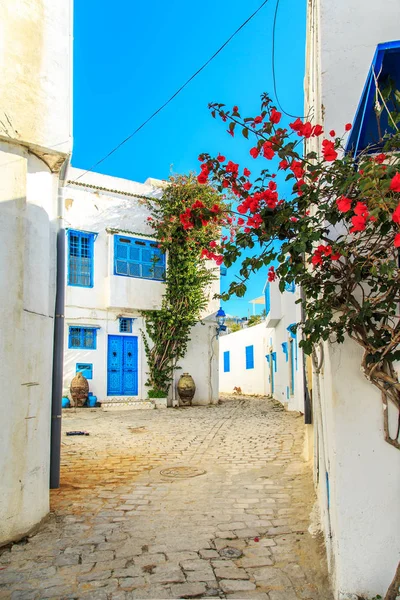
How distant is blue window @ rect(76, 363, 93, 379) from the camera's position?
53.8ft

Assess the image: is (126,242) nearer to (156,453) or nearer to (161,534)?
(156,453)

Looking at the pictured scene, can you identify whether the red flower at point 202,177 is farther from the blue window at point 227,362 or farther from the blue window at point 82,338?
the blue window at point 227,362

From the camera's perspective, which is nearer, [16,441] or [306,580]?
[306,580]

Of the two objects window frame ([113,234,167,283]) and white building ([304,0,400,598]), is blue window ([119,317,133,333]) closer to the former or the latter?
window frame ([113,234,167,283])

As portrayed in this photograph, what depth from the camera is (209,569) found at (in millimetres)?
3889

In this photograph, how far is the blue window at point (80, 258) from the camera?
1675cm

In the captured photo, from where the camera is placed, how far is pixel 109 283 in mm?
17016

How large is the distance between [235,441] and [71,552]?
605 centimetres

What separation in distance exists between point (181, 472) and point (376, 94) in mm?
5658

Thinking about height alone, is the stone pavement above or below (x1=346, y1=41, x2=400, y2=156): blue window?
below

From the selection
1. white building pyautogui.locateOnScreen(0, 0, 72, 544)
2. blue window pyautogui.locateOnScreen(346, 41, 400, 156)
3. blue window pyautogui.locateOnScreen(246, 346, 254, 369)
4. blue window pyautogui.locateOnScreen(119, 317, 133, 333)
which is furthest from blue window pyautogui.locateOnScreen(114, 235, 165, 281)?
blue window pyautogui.locateOnScreen(346, 41, 400, 156)

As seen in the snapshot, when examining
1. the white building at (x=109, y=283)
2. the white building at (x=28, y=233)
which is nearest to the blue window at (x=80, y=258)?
the white building at (x=109, y=283)

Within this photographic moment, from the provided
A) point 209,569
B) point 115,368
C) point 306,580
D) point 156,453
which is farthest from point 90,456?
point 115,368

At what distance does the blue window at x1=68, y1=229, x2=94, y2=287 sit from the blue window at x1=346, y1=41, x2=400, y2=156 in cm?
1410
